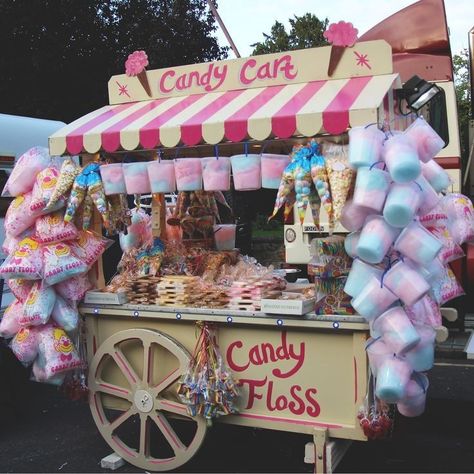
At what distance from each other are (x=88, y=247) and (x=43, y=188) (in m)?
0.44

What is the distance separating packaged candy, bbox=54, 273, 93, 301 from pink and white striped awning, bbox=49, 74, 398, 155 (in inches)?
30.7

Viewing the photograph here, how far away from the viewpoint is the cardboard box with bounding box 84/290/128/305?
391cm

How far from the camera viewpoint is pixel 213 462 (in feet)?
13.0

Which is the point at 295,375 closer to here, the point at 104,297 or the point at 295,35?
the point at 104,297

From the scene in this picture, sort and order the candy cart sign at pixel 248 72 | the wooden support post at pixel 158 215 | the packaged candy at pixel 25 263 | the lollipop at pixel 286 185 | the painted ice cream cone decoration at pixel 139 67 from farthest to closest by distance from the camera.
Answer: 1. the wooden support post at pixel 158 215
2. the painted ice cream cone decoration at pixel 139 67
3. the packaged candy at pixel 25 263
4. the candy cart sign at pixel 248 72
5. the lollipop at pixel 286 185

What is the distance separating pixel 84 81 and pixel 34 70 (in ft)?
3.46

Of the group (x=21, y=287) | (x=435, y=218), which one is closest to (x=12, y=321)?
(x=21, y=287)

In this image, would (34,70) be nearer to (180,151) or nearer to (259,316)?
(180,151)

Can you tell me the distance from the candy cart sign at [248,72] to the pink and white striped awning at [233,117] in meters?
0.05

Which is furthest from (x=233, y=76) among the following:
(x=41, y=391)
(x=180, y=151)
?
(x=41, y=391)

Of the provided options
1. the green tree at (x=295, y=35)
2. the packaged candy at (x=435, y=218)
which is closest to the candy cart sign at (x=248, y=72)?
the packaged candy at (x=435, y=218)

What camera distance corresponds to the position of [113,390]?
12.9ft

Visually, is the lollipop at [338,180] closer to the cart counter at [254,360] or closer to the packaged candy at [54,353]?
the cart counter at [254,360]

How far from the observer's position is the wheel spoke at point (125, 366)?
386 cm
